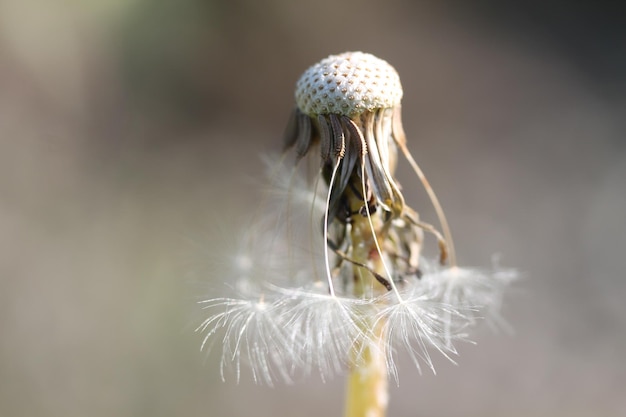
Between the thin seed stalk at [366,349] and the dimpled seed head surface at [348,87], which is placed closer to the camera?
the dimpled seed head surface at [348,87]

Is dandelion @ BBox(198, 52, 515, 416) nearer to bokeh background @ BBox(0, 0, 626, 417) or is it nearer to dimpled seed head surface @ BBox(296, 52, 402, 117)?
dimpled seed head surface @ BBox(296, 52, 402, 117)

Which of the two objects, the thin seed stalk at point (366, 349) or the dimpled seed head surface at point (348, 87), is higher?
the dimpled seed head surface at point (348, 87)

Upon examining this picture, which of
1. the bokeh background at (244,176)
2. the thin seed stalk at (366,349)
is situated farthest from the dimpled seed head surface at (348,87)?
the bokeh background at (244,176)

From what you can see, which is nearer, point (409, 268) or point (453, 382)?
point (409, 268)

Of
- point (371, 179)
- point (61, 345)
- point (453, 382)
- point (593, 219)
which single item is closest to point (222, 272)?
point (371, 179)

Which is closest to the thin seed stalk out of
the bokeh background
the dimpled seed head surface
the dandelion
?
the dandelion

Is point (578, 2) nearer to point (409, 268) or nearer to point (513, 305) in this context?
point (513, 305)

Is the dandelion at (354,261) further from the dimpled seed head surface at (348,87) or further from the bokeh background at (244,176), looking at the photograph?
the bokeh background at (244,176)

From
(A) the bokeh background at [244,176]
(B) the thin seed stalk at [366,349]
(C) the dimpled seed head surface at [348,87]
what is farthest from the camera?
(A) the bokeh background at [244,176]

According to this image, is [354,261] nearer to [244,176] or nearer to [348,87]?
[348,87]
